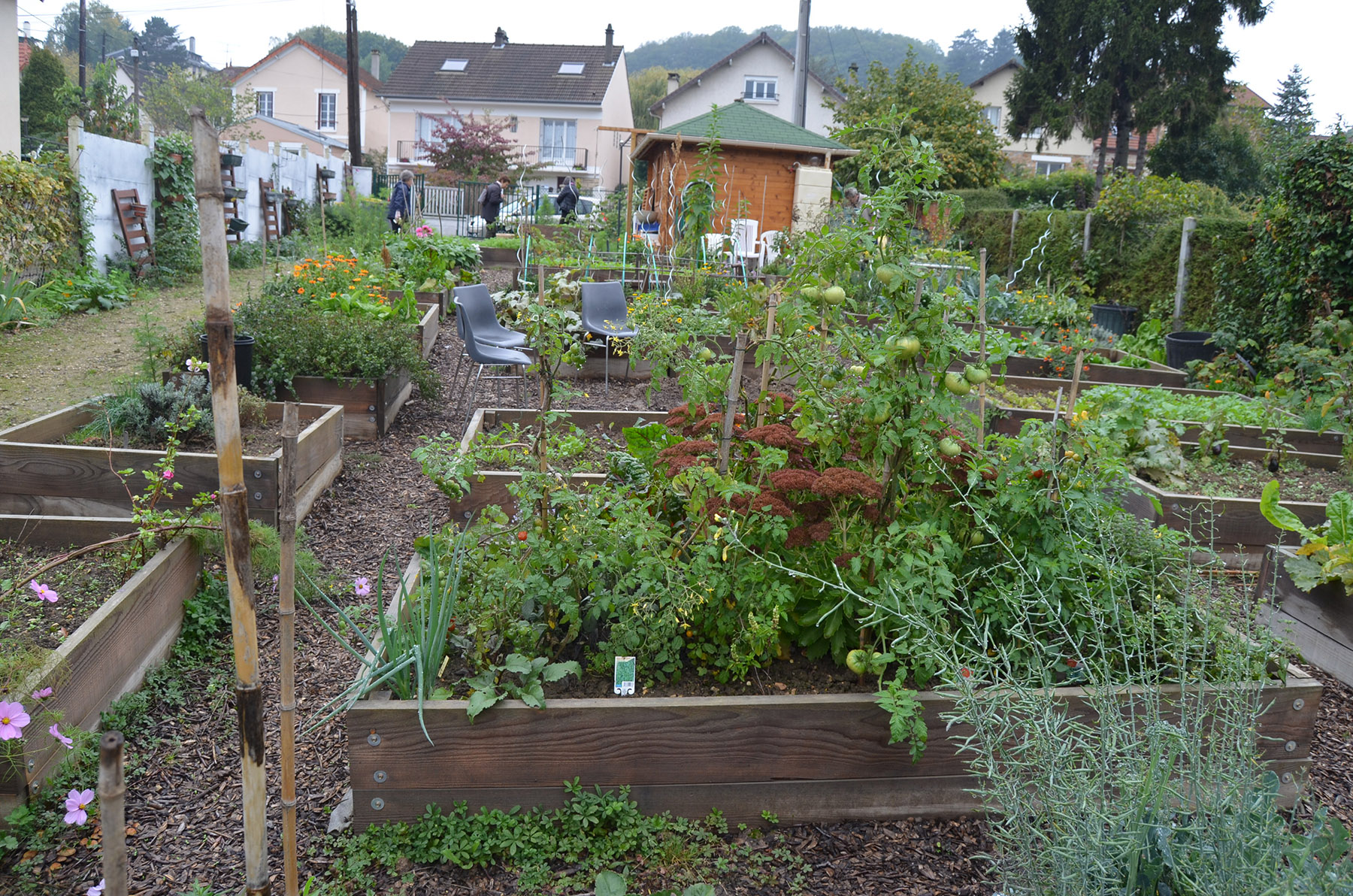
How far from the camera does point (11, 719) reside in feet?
6.40

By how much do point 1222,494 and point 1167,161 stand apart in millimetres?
23146

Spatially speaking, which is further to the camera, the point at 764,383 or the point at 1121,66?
the point at 1121,66

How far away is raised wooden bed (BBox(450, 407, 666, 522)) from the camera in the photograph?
386 centimetres

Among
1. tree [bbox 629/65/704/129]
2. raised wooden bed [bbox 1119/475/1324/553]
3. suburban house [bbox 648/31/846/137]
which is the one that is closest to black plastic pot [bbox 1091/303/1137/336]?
raised wooden bed [bbox 1119/475/1324/553]

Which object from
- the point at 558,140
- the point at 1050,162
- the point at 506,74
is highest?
the point at 506,74

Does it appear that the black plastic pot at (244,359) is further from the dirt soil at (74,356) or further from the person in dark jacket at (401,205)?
the person in dark jacket at (401,205)

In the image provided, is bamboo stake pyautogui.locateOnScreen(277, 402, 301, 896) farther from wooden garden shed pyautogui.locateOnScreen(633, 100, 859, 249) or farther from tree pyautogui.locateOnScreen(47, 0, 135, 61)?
tree pyautogui.locateOnScreen(47, 0, 135, 61)

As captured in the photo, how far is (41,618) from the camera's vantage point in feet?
8.30

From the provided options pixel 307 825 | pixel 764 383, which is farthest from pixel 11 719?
pixel 764 383

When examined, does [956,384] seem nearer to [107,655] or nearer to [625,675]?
[625,675]

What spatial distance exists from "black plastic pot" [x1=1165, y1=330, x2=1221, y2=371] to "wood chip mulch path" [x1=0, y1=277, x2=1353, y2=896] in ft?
20.8

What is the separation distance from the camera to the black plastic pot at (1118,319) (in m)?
10.8

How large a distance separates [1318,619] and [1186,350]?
6.22m

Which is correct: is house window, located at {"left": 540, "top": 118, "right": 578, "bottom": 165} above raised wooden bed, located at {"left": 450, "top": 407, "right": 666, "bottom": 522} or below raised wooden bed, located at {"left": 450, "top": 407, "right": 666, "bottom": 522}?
above
